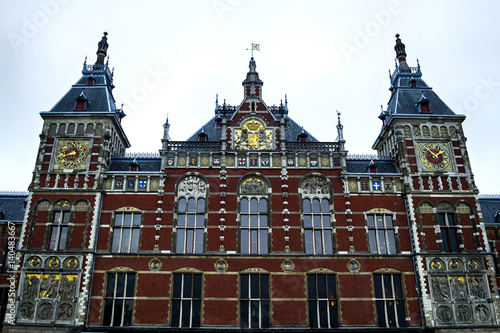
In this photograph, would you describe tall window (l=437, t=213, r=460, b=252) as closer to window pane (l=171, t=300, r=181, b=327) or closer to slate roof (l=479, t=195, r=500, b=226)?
slate roof (l=479, t=195, r=500, b=226)

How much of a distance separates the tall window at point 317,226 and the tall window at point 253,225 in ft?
9.31

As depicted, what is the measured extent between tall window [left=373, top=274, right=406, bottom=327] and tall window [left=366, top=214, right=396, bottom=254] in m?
1.81

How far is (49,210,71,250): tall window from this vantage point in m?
28.5

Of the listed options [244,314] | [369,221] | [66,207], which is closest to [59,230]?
[66,207]

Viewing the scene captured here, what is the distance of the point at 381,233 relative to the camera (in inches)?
1169

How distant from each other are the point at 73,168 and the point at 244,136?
41.1 feet

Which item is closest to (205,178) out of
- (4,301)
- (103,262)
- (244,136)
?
(244,136)

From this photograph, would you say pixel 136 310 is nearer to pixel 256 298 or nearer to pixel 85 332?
pixel 85 332

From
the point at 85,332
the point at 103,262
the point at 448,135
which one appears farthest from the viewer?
the point at 448,135

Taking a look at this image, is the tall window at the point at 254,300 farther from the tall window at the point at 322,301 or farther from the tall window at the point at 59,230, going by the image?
the tall window at the point at 59,230

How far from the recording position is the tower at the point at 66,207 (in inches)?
1056

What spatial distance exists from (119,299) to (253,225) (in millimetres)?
9931

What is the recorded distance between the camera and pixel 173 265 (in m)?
28.2

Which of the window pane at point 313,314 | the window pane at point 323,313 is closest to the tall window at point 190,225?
the window pane at point 313,314
